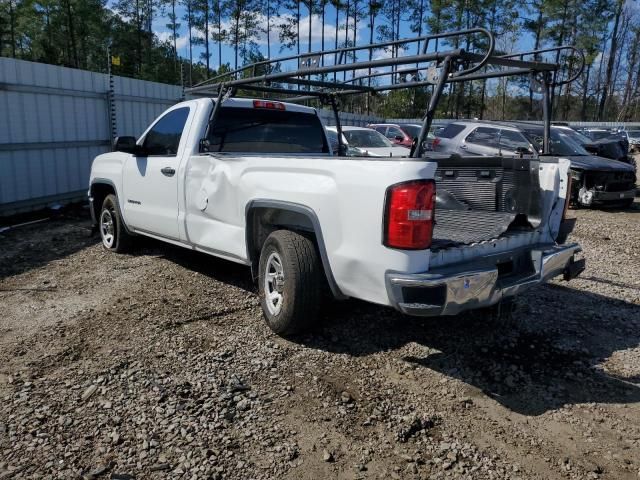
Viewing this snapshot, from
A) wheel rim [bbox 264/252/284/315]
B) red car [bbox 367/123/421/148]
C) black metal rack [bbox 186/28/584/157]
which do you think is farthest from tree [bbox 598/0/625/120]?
wheel rim [bbox 264/252/284/315]

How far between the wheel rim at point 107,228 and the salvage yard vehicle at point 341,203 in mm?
434

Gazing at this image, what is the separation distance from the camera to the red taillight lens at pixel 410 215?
10.3ft

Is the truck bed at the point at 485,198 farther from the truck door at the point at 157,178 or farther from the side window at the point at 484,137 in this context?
the side window at the point at 484,137

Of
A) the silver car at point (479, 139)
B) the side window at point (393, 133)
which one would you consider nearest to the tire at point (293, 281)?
the silver car at point (479, 139)

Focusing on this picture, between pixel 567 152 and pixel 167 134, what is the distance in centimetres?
919

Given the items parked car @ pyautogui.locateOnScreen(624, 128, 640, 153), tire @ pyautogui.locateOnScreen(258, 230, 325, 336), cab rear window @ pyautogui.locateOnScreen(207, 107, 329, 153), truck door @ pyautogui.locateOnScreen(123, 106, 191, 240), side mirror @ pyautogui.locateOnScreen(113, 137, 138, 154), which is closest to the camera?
tire @ pyautogui.locateOnScreen(258, 230, 325, 336)

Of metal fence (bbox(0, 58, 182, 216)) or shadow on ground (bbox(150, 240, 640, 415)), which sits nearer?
shadow on ground (bbox(150, 240, 640, 415))

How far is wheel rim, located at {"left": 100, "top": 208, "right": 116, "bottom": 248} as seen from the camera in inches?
264

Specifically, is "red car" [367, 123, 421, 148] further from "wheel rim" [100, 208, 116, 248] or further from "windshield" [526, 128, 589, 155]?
"wheel rim" [100, 208, 116, 248]

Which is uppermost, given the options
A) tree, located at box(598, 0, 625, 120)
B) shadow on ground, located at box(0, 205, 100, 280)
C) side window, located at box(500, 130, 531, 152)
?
tree, located at box(598, 0, 625, 120)

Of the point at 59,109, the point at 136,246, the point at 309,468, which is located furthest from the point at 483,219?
the point at 59,109

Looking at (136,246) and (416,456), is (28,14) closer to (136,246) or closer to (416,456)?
(136,246)

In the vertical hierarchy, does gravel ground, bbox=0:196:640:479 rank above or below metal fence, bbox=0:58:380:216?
below

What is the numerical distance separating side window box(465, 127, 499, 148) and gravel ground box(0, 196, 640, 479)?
252 inches
